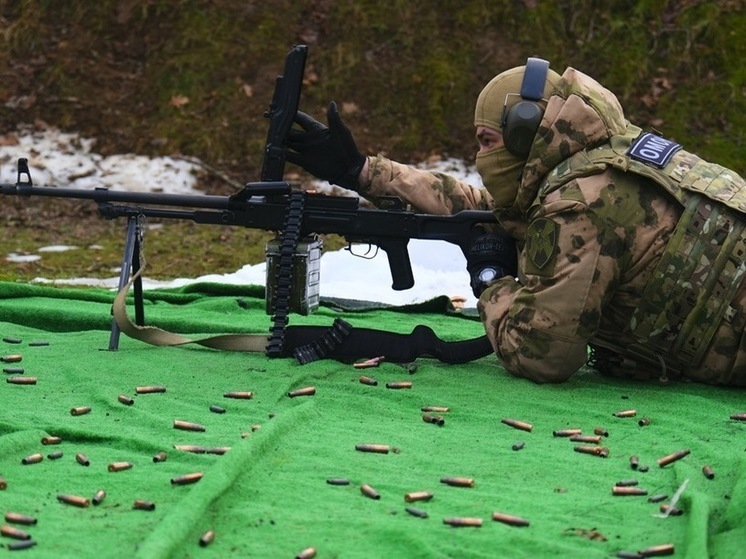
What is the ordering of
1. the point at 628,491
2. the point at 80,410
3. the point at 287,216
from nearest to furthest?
the point at 628,491 < the point at 80,410 < the point at 287,216

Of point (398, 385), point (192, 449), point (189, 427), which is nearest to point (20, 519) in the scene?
point (192, 449)

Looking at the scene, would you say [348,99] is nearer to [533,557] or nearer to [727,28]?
[727,28]

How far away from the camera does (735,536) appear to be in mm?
3029

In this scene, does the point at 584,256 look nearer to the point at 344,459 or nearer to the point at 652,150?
the point at 652,150

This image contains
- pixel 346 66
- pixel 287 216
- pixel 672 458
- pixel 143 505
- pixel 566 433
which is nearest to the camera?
pixel 143 505

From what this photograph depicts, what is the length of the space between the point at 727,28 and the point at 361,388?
334 inches

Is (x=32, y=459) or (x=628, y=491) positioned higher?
(x=628, y=491)

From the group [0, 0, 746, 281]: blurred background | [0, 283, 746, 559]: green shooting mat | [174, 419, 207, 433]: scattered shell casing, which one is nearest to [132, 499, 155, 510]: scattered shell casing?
[0, 283, 746, 559]: green shooting mat

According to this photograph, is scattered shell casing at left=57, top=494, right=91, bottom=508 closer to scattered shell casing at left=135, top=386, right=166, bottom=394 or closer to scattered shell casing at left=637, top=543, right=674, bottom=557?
scattered shell casing at left=135, top=386, right=166, bottom=394

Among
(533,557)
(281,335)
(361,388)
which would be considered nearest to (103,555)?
(533,557)

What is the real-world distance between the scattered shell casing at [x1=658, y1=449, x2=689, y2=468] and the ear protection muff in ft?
5.03

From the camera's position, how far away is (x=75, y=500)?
10.8 feet

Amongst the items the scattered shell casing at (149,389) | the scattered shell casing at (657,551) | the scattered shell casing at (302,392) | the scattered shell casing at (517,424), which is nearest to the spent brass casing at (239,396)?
the scattered shell casing at (302,392)

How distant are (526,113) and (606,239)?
0.61m
